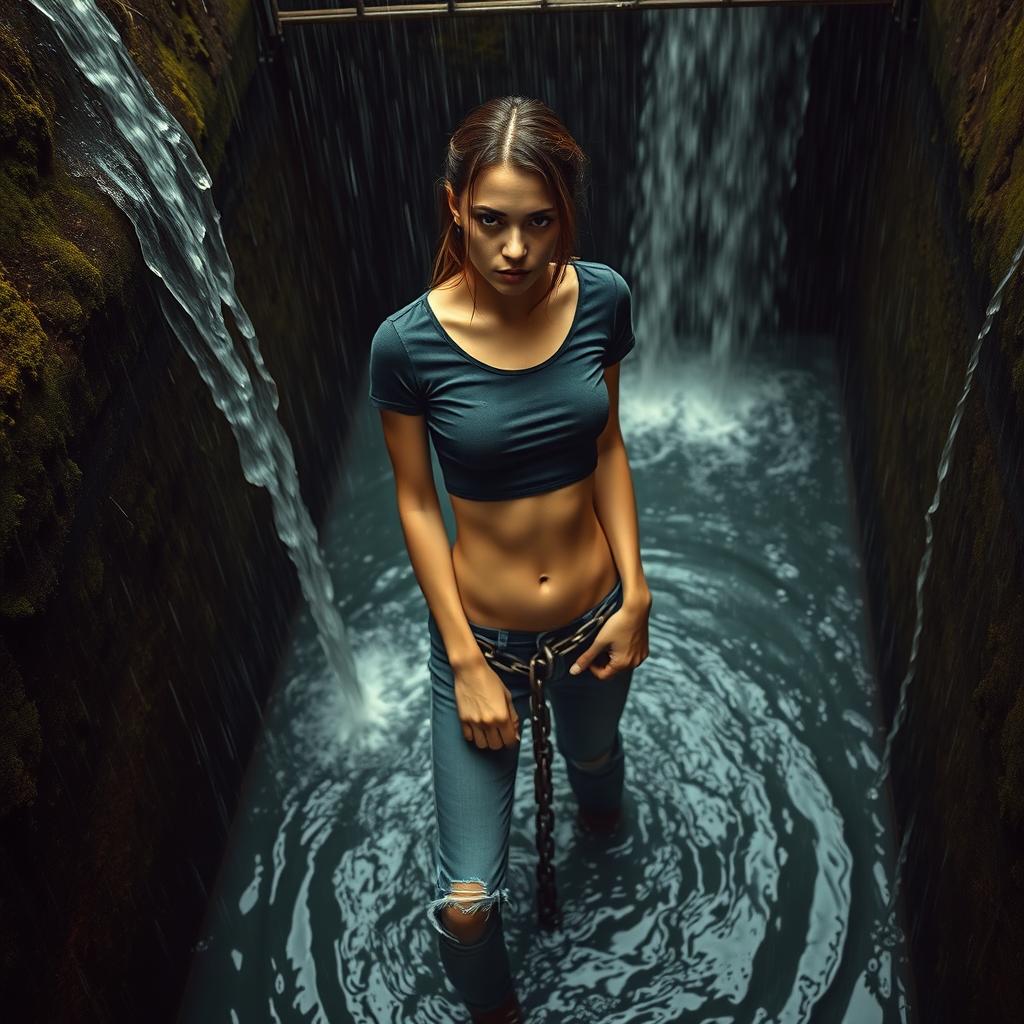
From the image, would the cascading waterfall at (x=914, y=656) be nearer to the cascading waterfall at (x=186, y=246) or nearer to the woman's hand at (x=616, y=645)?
the woman's hand at (x=616, y=645)

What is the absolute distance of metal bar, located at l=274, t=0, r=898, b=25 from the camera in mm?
4434

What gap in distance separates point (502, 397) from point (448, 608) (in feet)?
1.55

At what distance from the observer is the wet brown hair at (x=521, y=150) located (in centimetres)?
214

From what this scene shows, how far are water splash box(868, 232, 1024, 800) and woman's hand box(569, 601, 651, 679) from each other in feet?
3.71

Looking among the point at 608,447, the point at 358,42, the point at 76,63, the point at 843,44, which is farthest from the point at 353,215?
the point at 608,447

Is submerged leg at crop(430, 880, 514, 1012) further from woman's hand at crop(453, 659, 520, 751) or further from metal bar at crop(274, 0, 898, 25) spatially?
metal bar at crop(274, 0, 898, 25)

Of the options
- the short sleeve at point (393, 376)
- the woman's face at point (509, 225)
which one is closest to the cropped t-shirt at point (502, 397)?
the short sleeve at point (393, 376)

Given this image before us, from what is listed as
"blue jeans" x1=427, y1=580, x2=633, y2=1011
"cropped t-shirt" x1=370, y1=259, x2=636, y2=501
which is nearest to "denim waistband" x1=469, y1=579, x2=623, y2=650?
"blue jeans" x1=427, y1=580, x2=633, y2=1011

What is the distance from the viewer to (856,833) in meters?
3.68

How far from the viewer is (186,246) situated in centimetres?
349

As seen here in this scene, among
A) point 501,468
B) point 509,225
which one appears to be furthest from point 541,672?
point 509,225

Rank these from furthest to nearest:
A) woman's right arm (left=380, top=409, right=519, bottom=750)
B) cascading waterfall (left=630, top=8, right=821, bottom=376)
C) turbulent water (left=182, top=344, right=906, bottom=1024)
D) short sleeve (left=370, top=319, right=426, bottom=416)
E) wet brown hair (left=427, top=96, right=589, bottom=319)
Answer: cascading waterfall (left=630, top=8, right=821, bottom=376)
turbulent water (left=182, top=344, right=906, bottom=1024)
woman's right arm (left=380, top=409, right=519, bottom=750)
short sleeve (left=370, top=319, right=426, bottom=416)
wet brown hair (left=427, top=96, right=589, bottom=319)

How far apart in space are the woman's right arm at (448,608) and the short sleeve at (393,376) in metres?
0.09

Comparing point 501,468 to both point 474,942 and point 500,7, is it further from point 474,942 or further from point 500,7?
point 500,7
